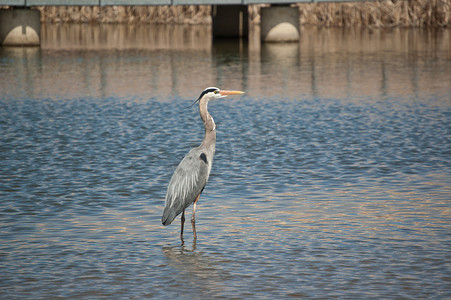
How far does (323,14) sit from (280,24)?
7.01 metres

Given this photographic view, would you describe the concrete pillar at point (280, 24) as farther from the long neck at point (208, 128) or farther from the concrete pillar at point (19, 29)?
the long neck at point (208, 128)

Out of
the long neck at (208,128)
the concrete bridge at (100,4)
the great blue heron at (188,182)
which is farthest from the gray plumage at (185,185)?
the concrete bridge at (100,4)

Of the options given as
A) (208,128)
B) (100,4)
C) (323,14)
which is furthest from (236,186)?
(323,14)

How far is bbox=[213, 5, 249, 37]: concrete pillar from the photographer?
1353 inches

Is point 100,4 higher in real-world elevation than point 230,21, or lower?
higher

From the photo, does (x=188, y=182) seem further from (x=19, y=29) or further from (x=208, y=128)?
(x=19, y=29)

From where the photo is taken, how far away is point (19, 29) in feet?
96.1

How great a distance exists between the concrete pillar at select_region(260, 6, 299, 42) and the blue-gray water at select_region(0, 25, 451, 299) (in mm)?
9042

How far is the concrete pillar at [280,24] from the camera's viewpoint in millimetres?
30562

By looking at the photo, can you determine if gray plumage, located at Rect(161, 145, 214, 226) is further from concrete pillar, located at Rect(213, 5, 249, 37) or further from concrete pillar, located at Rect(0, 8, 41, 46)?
concrete pillar, located at Rect(213, 5, 249, 37)

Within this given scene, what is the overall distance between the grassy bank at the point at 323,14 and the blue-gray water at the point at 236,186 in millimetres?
14993

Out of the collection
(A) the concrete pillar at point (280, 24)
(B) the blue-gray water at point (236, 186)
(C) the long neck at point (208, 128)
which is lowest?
(B) the blue-gray water at point (236, 186)

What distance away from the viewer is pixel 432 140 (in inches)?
505

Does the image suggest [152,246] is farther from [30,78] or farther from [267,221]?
[30,78]
